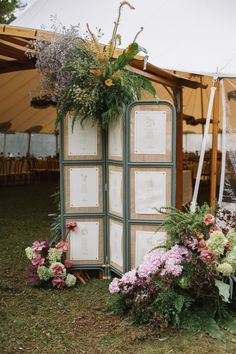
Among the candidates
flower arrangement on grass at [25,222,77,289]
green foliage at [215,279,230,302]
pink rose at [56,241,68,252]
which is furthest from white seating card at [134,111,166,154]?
green foliage at [215,279,230,302]

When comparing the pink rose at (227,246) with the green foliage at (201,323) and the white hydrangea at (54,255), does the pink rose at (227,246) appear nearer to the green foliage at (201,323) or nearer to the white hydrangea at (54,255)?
the green foliage at (201,323)

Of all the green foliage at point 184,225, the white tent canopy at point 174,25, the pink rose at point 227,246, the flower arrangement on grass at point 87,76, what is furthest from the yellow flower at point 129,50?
the white tent canopy at point 174,25

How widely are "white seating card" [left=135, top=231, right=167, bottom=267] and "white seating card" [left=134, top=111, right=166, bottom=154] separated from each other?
787 millimetres

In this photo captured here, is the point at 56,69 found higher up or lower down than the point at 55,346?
higher up

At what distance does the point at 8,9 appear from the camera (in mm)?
15852

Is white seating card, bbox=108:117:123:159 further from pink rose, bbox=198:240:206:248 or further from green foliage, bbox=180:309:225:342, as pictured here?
green foliage, bbox=180:309:225:342

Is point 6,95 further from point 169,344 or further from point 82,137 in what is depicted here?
point 169,344

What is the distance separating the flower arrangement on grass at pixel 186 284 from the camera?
362 centimetres

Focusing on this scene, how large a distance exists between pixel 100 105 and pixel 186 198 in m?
5.28

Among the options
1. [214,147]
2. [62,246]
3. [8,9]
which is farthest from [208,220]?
[8,9]

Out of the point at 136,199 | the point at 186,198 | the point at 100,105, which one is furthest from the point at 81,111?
the point at 186,198

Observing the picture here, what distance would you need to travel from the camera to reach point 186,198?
9.48 meters

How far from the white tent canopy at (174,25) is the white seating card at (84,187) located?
3.02m

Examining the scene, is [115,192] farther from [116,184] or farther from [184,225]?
[184,225]
